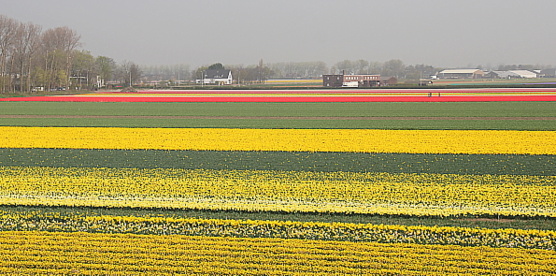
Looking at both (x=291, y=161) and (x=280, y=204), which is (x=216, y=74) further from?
(x=280, y=204)

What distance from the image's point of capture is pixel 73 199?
44.2 feet

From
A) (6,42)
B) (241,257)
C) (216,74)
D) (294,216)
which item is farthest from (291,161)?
(216,74)

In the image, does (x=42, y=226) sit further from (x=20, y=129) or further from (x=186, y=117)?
(x=186, y=117)

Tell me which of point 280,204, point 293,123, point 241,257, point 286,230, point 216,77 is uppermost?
point 216,77

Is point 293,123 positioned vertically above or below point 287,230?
above

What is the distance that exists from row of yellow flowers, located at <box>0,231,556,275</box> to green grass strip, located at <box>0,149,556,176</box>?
282 inches

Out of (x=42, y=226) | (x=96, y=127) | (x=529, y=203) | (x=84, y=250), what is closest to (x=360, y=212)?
(x=529, y=203)

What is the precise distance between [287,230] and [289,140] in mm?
13369

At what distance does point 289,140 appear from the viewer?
79.8ft

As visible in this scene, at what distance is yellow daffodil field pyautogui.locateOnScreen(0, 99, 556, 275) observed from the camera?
370 inches

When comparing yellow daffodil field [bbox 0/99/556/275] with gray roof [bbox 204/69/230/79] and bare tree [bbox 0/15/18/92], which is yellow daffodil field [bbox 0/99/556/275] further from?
gray roof [bbox 204/69/230/79]

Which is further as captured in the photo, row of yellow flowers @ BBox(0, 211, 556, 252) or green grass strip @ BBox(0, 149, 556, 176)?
green grass strip @ BBox(0, 149, 556, 176)

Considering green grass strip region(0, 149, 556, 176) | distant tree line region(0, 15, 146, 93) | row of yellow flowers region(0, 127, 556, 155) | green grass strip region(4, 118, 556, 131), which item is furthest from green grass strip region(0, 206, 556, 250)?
distant tree line region(0, 15, 146, 93)

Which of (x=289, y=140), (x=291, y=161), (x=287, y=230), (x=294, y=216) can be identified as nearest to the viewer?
(x=287, y=230)
